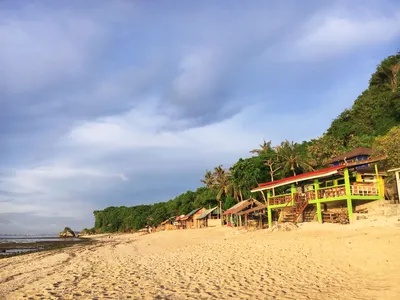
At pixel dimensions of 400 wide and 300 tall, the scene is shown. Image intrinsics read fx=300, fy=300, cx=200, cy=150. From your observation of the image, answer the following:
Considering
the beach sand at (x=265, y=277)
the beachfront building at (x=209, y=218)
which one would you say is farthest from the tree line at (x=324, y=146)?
the beach sand at (x=265, y=277)

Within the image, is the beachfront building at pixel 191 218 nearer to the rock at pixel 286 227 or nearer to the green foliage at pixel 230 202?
the green foliage at pixel 230 202

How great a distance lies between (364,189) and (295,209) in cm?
505

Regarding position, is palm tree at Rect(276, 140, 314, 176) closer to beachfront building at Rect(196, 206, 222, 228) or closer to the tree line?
the tree line

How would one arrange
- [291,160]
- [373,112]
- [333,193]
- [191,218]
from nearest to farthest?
[333,193], [291,160], [373,112], [191,218]

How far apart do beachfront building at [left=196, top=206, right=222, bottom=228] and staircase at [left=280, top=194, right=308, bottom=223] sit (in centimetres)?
2165

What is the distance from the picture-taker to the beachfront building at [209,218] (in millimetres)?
44706

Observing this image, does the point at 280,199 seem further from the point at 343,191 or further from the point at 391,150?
the point at 391,150

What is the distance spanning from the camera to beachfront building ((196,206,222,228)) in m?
44.7

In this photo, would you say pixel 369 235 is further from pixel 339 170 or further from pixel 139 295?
pixel 139 295

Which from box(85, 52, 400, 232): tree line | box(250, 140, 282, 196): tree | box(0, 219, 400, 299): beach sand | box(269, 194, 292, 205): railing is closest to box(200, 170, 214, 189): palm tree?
box(85, 52, 400, 232): tree line

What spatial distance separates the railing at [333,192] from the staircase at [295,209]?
1.46m

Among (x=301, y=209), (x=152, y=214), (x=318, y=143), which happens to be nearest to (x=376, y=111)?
(x=318, y=143)

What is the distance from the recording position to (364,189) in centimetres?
1861

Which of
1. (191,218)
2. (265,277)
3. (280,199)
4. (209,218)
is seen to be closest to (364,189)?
(280,199)
